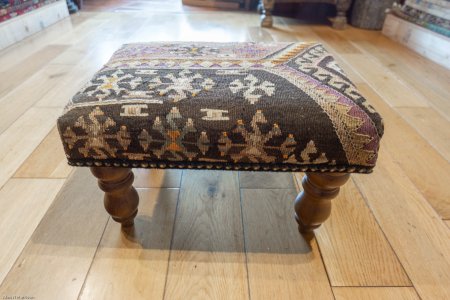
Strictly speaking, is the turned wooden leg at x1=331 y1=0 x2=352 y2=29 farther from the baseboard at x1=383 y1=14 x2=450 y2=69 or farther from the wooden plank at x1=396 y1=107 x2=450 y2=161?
the wooden plank at x1=396 y1=107 x2=450 y2=161

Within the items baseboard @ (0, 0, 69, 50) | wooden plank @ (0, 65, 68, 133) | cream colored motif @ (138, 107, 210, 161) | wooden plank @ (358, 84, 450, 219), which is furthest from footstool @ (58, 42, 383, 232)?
baseboard @ (0, 0, 69, 50)

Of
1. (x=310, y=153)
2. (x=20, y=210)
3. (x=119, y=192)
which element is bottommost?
(x=20, y=210)

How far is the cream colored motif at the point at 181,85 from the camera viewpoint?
0.49m

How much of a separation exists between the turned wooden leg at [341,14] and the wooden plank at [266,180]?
167 centimetres

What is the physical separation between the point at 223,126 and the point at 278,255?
297 mm

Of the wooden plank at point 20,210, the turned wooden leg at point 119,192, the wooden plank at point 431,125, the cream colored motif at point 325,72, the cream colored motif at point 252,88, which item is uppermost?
the cream colored motif at point 325,72

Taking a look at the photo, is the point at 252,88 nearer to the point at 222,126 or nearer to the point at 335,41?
the point at 222,126

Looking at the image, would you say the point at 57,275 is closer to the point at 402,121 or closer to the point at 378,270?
the point at 378,270

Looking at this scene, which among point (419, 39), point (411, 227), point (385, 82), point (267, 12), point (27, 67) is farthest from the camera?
point (267, 12)

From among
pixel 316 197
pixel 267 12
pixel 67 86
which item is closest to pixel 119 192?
pixel 316 197

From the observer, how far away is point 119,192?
21.9 inches

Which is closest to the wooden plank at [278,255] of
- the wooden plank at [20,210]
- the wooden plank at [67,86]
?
the wooden plank at [20,210]

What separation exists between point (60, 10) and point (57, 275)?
88.7 inches

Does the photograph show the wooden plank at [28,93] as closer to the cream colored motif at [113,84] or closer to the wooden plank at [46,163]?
the wooden plank at [46,163]
